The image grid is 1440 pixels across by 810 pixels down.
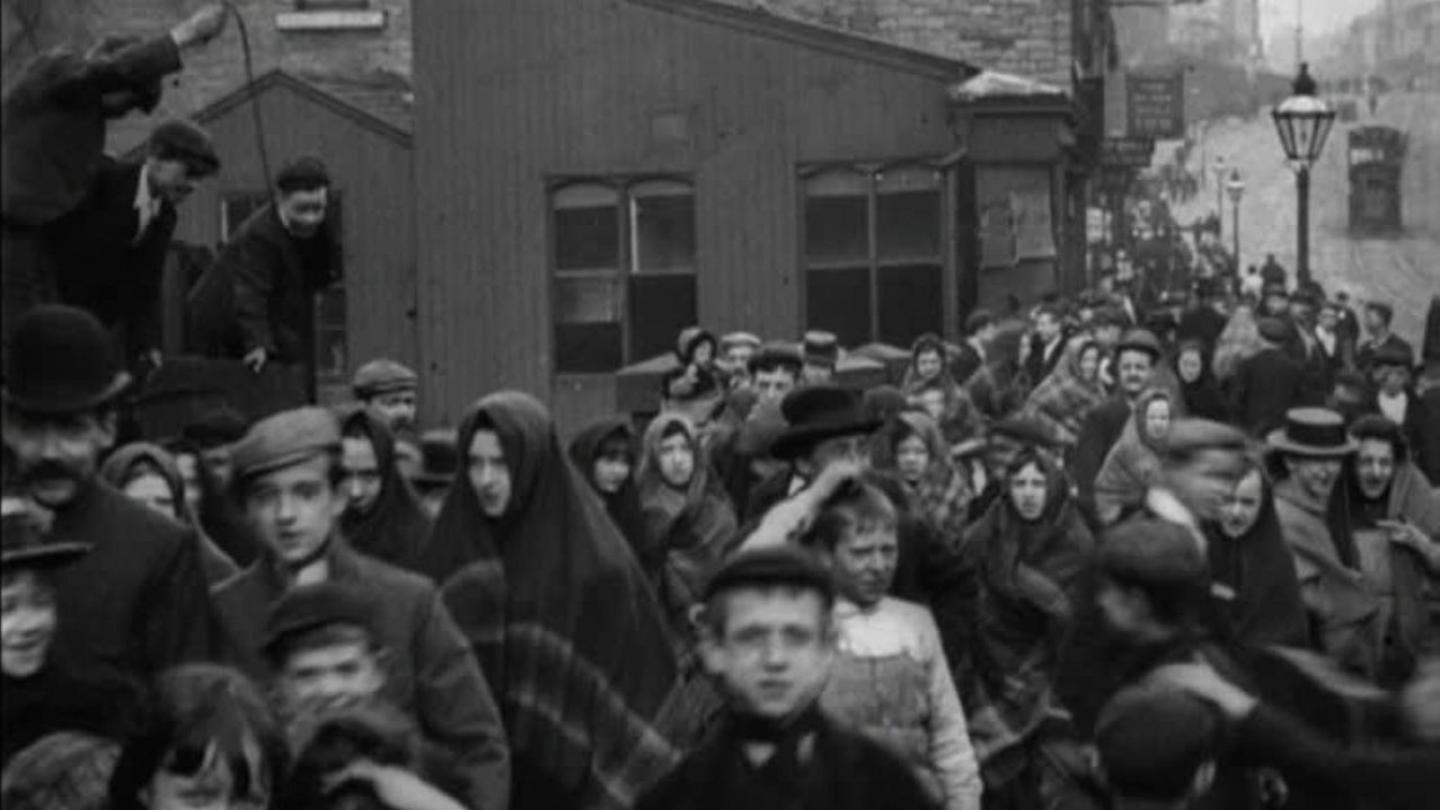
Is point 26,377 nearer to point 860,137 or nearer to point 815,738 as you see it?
point 815,738

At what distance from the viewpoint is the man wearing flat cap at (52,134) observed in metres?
6.06

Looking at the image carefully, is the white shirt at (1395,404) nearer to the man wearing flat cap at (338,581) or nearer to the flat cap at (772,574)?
the man wearing flat cap at (338,581)

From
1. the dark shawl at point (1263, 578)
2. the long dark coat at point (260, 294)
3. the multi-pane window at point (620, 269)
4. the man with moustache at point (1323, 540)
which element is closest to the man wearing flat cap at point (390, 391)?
the long dark coat at point (260, 294)

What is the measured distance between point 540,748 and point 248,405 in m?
2.01

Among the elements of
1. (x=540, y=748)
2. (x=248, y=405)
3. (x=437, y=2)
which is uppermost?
(x=437, y=2)

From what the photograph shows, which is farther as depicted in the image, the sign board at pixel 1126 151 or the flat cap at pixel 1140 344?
the sign board at pixel 1126 151

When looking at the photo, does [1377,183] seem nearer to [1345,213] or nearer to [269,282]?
[1345,213]

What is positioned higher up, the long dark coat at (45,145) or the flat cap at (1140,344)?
the long dark coat at (45,145)

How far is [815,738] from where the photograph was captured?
6.42 m

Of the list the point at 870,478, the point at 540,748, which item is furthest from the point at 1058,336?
the point at 540,748

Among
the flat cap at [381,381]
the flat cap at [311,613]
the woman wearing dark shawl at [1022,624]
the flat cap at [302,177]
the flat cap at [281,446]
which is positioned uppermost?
the flat cap at [302,177]

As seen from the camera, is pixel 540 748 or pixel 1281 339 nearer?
pixel 540 748

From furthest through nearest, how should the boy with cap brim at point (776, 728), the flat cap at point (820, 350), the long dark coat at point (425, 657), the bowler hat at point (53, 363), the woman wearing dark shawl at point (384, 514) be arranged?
the flat cap at point (820, 350) → the woman wearing dark shawl at point (384, 514) → the long dark coat at point (425, 657) → the boy with cap brim at point (776, 728) → the bowler hat at point (53, 363)

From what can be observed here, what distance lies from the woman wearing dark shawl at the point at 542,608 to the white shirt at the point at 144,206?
105cm
